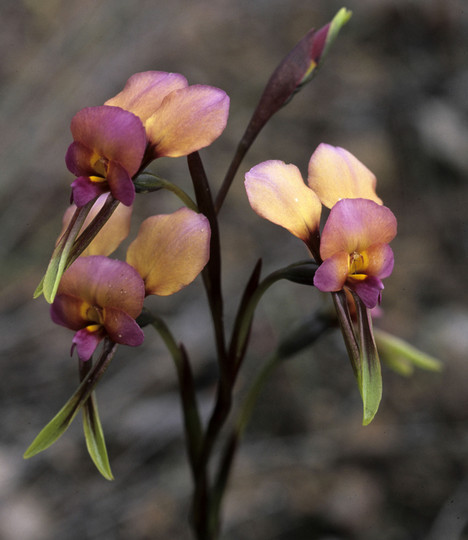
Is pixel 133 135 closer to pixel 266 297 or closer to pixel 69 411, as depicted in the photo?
pixel 69 411

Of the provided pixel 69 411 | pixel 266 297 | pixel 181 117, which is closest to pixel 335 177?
pixel 181 117

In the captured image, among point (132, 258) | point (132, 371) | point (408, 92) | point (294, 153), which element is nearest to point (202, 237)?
point (132, 258)

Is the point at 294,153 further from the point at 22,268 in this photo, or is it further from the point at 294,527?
the point at 294,527

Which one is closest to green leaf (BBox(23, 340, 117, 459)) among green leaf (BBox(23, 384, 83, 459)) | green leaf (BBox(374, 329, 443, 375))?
green leaf (BBox(23, 384, 83, 459))

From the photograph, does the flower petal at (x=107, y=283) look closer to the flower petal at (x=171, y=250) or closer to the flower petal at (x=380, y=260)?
the flower petal at (x=171, y=250)

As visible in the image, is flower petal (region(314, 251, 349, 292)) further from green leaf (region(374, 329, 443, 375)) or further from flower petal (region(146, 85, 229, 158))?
green leaf (region(374, 329, 443, 375))
